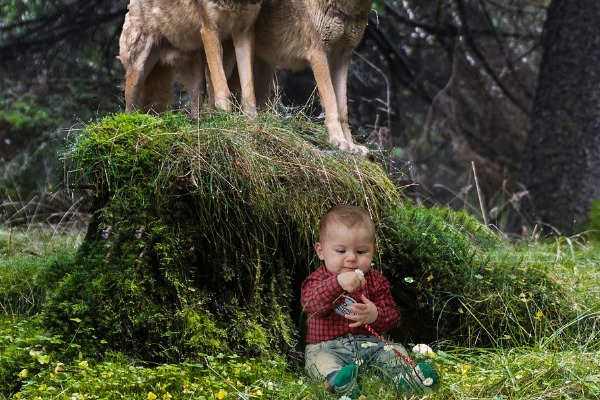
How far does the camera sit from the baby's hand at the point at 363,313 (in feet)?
10.7

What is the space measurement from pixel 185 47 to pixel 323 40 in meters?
1.30

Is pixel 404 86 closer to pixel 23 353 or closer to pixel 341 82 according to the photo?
pixel 341 82

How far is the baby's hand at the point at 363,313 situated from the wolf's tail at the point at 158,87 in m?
3.27

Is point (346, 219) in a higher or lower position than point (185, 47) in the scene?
lower

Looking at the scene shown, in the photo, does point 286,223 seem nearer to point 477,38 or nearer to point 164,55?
point 164,55

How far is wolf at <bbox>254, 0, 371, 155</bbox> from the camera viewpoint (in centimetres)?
479

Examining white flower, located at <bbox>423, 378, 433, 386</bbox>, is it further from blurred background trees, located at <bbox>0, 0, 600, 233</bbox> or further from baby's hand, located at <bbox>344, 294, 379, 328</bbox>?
Answer: blurred background trees, located at <bbox>0, 0, 600, 233</bbox>

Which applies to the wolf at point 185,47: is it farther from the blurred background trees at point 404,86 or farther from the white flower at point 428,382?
the white flower at point 428,382

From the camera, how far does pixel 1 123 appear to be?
8867 millimetres

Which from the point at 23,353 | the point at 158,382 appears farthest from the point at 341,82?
the point at 23,353

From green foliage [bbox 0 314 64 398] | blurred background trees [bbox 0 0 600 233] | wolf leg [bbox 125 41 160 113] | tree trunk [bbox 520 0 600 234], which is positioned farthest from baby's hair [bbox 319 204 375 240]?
tree trunk [bbox 520 0 600 234]

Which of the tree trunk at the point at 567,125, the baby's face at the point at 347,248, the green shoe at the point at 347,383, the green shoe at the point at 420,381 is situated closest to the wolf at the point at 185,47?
the baby's face at the point at 347,248

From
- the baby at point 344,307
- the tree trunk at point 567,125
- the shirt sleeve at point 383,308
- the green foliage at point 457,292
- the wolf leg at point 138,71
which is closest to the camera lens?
the baby at point 344,307

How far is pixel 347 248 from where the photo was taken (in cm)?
329
